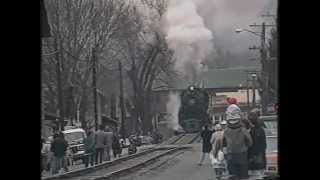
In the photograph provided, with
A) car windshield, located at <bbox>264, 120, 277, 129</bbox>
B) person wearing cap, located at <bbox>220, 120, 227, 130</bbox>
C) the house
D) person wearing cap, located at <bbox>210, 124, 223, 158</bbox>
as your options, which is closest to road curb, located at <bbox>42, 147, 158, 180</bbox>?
the house

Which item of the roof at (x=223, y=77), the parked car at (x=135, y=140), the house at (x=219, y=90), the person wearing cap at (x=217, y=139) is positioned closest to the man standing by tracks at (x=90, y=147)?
the parked car at (x=135, y=140)

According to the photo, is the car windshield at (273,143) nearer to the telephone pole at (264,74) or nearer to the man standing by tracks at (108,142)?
the telephone pole at (264,74)

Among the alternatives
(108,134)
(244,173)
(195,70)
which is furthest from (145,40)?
(244,173)

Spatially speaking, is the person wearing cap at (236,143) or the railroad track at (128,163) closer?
the person wearing cap at (236,143)

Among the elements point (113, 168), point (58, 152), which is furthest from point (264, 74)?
point (58, 152)

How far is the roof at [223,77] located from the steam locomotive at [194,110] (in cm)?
13

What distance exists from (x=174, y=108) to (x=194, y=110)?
608 millimetres

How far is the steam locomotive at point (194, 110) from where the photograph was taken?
→ 3924mm

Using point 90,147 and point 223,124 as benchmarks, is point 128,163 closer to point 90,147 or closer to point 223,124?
point 90,147

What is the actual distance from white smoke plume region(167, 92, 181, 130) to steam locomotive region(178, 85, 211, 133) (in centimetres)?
7

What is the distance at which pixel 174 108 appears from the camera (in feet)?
15.2

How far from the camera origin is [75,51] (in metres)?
7.07
